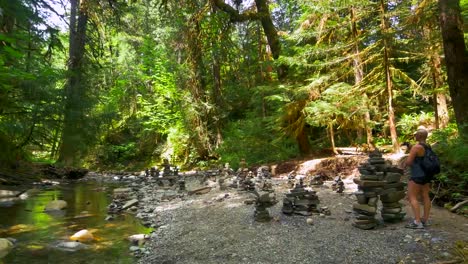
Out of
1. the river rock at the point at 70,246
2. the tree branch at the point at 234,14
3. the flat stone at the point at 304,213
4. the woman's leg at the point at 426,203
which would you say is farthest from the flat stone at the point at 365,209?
the tree branch at the point at 234,14

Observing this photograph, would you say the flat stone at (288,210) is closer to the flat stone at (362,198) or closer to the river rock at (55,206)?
the flat stone at (362,198)

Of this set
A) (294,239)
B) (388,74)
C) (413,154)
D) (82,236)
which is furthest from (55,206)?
(388,74)

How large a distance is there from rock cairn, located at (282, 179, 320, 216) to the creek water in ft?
9.48

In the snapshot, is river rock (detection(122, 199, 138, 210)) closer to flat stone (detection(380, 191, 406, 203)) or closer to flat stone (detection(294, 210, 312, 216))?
flat stone (detection(294, 210, 312, 216))

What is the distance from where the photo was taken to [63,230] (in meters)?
7.38

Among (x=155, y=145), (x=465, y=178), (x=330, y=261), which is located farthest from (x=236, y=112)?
(x=330, y=261)

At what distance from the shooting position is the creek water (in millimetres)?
5715

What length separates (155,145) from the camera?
26.4 meters

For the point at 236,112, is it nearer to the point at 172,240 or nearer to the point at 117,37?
the point at 117,37

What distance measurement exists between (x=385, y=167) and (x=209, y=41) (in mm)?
10224

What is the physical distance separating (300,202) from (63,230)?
4.91 meters

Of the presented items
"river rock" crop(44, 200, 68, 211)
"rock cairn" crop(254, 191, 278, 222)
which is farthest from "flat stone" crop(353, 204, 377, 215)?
"river rock" crop(44, 200, 68, 211)

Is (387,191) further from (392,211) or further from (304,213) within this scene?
(304,213)

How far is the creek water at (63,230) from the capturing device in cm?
571
